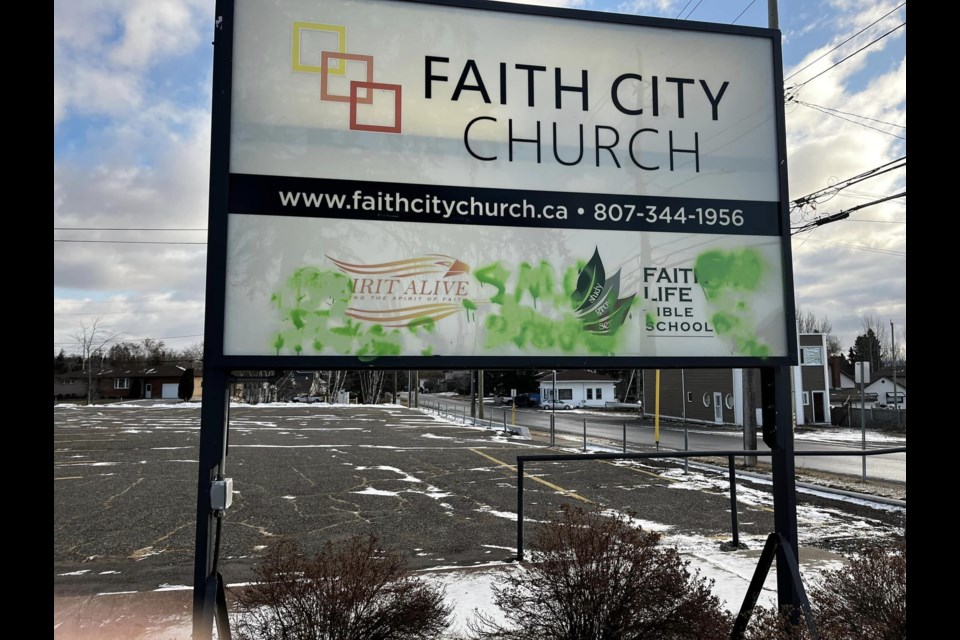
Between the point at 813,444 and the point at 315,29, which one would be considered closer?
the point at 315,29

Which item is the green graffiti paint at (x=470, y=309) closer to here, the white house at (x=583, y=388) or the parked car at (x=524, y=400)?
the parked car at (x=524, y=400)

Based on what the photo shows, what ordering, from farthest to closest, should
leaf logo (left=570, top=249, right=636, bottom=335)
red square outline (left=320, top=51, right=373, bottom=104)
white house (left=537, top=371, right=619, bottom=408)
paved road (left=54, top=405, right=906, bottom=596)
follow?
white house (left=537, top=371, right=619, bottom=408)
paved road (left=54, top=405, right=906, bottom=596)
leaf logo (left=570, top=249, right=636, bottom=335)
red square outline (left=320, top=51, right=373, bottom=104)

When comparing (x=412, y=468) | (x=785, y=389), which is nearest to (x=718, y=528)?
(x=785, y=389)

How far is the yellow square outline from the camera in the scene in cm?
321

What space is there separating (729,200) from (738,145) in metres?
0.37

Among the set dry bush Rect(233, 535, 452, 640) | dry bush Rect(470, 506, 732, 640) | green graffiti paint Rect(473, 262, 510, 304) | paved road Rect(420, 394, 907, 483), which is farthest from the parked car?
dry bush Rect(233, 535, 452, 640)

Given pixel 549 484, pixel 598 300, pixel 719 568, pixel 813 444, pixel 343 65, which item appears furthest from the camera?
pixel 813 444

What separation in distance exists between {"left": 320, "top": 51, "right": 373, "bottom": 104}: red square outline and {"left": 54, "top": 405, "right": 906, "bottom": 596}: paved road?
171 inches

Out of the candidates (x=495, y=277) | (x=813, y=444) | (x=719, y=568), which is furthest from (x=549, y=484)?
(x=813, y=444)

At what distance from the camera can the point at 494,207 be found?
3422 millimetres

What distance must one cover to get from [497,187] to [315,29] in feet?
4.28

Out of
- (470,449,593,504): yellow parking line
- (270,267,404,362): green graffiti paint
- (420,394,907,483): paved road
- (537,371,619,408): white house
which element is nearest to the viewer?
(270,267,404,362): green graffiti paint

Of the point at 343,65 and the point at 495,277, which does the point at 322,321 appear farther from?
the point at 343,65

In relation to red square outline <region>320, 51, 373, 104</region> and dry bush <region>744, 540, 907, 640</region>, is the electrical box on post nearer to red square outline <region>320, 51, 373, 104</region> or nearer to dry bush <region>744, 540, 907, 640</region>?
red square outline <region>320, 51, 373, 104</region>
